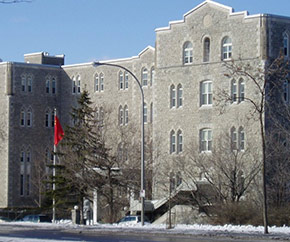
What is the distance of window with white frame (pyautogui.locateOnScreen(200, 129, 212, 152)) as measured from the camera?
59459 mm

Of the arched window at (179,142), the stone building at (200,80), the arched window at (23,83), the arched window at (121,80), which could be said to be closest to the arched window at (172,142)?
the stone building at (200,80)

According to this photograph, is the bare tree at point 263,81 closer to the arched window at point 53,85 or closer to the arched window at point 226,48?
the arched window at point 226,48

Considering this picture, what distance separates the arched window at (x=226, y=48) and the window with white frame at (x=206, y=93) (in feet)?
7.71

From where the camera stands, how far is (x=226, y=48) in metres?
59.1

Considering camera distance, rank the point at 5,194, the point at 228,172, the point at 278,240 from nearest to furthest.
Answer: the point at 278,240 → the point at 228,172 → the point at 5,194

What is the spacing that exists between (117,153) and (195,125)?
243 inches

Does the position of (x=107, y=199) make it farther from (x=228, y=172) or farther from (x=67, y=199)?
(x=228, y=172)

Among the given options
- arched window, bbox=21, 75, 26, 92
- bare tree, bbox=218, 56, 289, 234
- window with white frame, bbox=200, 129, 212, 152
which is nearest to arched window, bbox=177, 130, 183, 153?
window with white frame, bbox=200, 129, 212, 152

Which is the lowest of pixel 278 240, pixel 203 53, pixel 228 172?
pixel 278 240

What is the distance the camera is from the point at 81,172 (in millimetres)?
56062

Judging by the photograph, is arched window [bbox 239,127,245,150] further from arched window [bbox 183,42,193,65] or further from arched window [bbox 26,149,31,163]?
arched window [bbox 26,149,31,163]

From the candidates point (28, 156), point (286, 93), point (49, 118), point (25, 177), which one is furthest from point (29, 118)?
point (286, 93)

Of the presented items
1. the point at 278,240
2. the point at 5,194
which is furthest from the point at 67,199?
the point at 278,240

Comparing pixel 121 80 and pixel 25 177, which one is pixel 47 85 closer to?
pixel 121 80
